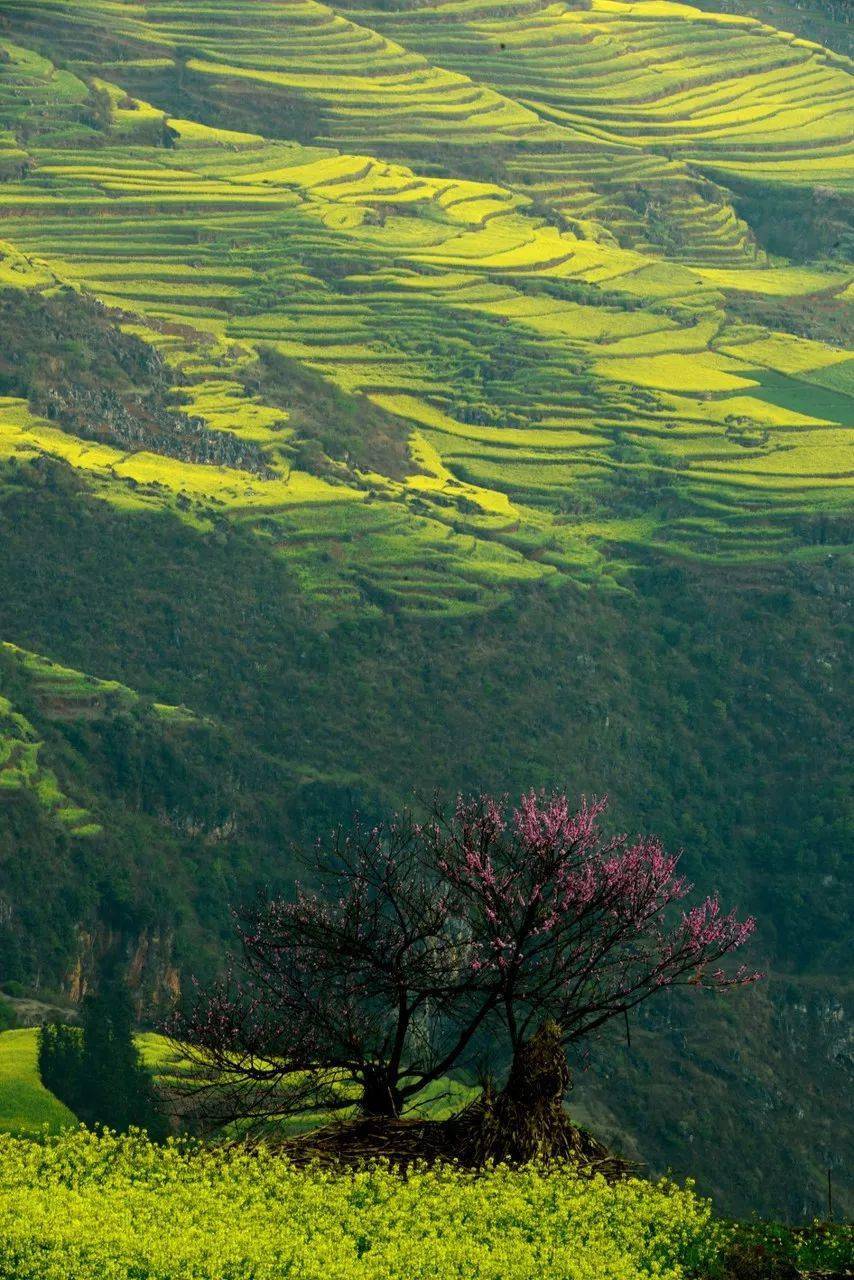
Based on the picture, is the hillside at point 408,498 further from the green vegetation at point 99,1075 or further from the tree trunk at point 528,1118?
the tree trunk at point 528,1118

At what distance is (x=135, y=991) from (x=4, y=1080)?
25542 millimetres

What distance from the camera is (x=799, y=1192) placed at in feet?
257

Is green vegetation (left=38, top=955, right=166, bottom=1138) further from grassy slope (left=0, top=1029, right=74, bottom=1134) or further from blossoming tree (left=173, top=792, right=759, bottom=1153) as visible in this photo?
blossoming tree (left=173, top=792, right=759, bottom=1153)

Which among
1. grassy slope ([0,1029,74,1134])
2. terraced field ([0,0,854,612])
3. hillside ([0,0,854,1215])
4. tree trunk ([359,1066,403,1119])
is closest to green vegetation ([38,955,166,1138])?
grassy slope ([0,1029,74,1134])

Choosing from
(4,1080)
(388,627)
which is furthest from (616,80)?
(4,1080)

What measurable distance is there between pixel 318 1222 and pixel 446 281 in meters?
113

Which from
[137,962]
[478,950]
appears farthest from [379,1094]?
[137,962]

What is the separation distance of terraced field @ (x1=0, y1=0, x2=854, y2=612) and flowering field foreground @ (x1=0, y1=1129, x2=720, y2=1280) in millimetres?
79249

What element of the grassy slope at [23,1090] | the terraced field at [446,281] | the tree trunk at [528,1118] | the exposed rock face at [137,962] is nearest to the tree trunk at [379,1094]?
the tree trunk at [528,1118]

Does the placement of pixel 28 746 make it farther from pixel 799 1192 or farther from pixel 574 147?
pixel 574 147

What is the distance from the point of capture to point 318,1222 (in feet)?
64.1

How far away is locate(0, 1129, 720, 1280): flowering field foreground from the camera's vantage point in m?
18.6

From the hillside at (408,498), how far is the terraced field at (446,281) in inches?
11.9

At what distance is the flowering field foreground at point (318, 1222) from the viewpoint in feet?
61.1
